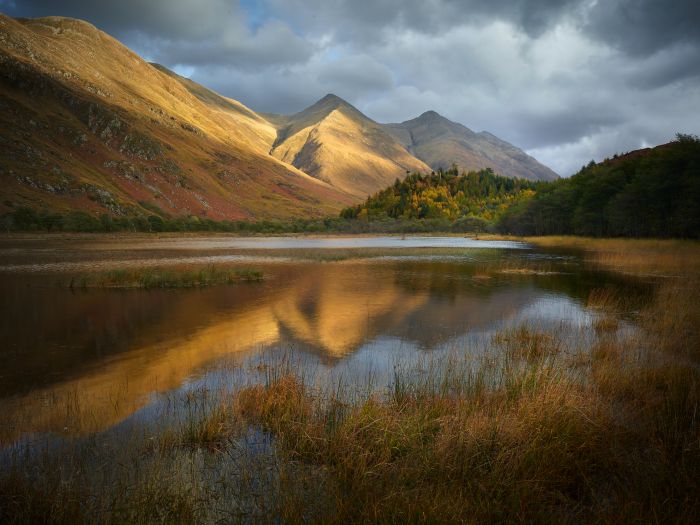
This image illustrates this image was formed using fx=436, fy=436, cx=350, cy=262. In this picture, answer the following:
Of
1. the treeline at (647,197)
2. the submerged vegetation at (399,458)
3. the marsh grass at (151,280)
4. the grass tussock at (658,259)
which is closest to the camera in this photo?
the submerged vegetation at (399,458)

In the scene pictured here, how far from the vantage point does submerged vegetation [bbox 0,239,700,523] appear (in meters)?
5.48

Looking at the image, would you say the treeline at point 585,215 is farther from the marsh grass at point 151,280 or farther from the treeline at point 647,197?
the marsh grass at point 151,280

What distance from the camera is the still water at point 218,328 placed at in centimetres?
1173

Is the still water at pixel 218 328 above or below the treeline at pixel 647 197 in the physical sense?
below

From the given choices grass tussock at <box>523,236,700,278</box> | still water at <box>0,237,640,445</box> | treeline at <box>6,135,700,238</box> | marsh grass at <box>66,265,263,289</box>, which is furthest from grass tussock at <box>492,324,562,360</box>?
treeline at <box>6,135,700,238</box>

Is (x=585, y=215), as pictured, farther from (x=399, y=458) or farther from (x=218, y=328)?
(x=399, y=458)

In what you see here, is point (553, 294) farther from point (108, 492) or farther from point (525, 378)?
point (108, 492)

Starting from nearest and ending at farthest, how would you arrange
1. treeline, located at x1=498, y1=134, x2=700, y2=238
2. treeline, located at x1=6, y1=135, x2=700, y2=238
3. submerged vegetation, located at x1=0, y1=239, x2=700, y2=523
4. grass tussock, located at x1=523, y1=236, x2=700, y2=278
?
1. submerged vegetation, located at x1=0, y1=239, x2=700, y2=523
2. grass tussock, located at x1=523, y1=236, x2=700, y2=278
3. treeline, located at x1=498, y1=134, x2=700, y2=238
4. treeline, located at x1=6, y1=135, x2=700, y2=238

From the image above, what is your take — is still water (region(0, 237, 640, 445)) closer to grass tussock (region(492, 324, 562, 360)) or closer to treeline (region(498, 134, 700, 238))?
grass tussock (region(492, 324, 562, 360))

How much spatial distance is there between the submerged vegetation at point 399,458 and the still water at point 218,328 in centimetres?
228

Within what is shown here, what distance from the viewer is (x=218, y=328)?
781 inches

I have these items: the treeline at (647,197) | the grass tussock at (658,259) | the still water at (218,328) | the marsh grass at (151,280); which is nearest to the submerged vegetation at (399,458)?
the still water at (218,328)

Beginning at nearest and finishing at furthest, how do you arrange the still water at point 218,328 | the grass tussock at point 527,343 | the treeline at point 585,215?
the still water at point 218,328
the grass tussock at point 527,343
the treeline at point 585,215

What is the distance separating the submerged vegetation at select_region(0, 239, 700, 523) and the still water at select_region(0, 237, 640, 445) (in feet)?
7.50
